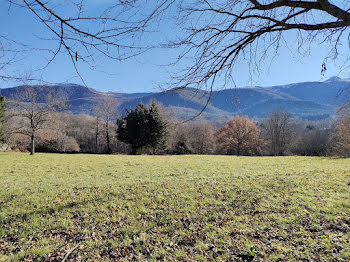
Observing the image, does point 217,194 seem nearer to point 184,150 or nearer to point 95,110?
point 184,150

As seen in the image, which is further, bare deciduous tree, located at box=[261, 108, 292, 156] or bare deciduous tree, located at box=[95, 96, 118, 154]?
bare deciduous tree, located at box=[261, 108, 292, 156]

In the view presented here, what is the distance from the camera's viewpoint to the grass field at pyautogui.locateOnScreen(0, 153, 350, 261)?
3398 mm

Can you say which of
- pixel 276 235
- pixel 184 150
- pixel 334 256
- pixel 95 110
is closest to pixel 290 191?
pixel 276 235

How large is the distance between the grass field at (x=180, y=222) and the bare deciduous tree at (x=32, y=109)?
13529mm

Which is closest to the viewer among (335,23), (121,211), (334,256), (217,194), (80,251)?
(335,23)

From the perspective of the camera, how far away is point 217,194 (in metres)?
6.04

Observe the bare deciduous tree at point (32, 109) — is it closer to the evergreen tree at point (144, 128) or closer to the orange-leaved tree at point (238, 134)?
the evergreen tree at point (144, 128)

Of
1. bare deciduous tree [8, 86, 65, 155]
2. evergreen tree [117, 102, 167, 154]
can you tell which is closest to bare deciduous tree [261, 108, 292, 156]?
evergreen tree [117, 102, 167, 154]

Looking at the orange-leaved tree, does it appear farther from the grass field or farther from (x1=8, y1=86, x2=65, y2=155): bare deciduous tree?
the grass field

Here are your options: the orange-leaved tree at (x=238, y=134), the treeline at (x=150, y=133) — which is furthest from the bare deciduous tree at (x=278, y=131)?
the orange-leaved tree at (x=238, y=134)

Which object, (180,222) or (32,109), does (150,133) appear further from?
(180,222)

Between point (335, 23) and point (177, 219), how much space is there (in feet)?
15.0

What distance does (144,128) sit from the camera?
2855 cm

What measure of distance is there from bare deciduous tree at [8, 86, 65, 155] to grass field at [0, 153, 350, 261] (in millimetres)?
13529
